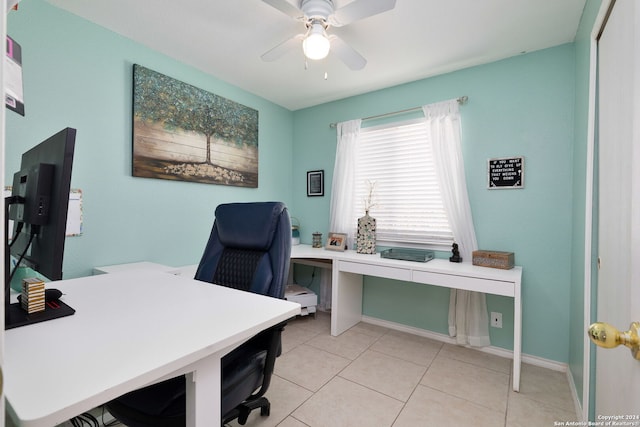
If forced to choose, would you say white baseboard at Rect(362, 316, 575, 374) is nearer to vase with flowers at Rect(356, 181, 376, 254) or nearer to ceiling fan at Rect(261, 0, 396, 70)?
vase with flowers at Rect(356, 181, 376, 254)

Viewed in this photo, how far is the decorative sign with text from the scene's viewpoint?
90.8 inches

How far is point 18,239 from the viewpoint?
1.01 m

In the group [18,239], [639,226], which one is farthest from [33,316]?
[639,226]

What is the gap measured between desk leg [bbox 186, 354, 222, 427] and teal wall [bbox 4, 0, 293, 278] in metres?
1.70

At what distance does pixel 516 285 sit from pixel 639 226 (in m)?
1.51

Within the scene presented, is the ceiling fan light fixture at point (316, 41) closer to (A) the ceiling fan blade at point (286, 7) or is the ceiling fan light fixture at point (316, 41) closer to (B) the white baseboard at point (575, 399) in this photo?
(A) the ceiling fan blade at point (286, 7)

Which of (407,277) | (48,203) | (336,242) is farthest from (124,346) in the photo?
(336,242)

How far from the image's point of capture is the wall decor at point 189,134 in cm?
226

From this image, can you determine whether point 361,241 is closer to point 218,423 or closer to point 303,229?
point 303,229

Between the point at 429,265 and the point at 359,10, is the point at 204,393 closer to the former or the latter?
the point at 359,10

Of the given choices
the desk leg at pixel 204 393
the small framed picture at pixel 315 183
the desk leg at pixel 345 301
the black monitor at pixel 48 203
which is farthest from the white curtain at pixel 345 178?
the black monitor at pixel 48 203

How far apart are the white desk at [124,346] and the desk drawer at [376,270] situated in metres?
1.54

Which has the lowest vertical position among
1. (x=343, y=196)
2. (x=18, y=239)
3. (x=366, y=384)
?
(x=366, y=384)

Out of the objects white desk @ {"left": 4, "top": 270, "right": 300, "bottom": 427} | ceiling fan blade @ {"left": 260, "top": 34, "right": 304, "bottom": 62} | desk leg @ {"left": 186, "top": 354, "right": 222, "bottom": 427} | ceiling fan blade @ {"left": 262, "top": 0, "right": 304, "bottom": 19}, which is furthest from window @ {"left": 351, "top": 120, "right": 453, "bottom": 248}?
desk leg @ {"left": 186, "top": 354, "right": 222, "bottom": 427}
